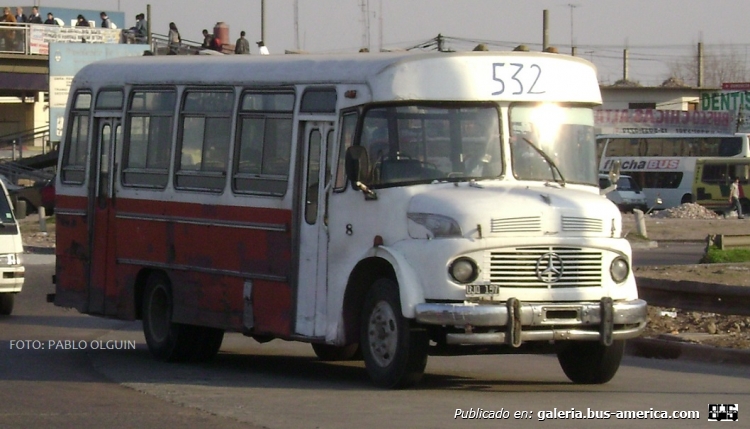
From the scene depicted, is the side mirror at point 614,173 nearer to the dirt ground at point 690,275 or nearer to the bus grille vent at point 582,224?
the bus grille vent at point 582,224

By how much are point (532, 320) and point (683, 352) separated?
3.62m

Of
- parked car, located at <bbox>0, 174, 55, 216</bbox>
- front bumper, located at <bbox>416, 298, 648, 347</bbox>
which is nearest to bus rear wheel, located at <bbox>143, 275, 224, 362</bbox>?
front bumper, located at <bbox>416, 298, 648, 347</bbox>

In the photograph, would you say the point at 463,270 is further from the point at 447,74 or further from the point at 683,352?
the point at 683,352

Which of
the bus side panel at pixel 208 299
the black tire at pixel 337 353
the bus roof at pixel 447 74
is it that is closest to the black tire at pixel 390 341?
the bus roof at pixel 447 74

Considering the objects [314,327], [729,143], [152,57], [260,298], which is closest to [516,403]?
[314,327]

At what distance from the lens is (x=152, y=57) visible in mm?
13148

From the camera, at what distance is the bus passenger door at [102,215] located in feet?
43.0

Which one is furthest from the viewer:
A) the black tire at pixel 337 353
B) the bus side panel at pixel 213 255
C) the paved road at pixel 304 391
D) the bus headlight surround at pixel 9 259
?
the bus headlight surround at pixel 9 259

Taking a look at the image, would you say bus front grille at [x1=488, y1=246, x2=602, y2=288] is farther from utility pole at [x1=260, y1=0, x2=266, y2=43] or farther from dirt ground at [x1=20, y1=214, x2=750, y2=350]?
utility pole at [x1=260, y1=0, x2=266, y2=43]

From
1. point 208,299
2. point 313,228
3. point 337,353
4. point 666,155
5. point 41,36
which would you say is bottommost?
point 337,353

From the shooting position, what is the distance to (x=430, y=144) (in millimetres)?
9977

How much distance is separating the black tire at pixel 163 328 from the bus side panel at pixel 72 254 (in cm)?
99

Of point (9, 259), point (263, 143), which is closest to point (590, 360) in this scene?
point (263, 143)

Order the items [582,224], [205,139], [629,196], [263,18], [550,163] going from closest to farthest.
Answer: [582,224], [550,163], [205,139], [263,18], [629,196]
